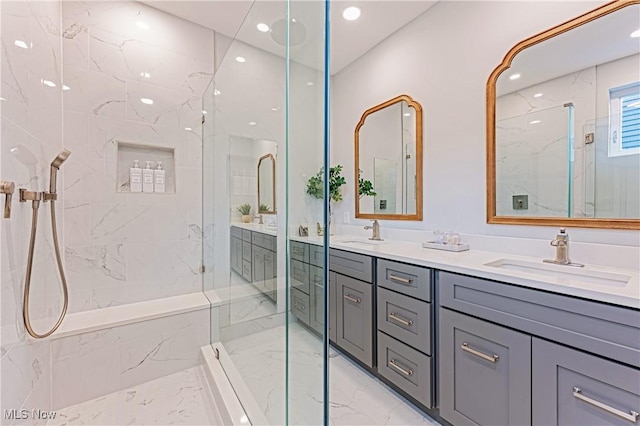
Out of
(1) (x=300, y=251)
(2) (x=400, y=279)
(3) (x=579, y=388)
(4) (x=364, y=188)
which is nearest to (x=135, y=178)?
(1) (x=300, y=251)

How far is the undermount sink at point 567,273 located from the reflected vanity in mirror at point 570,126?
0.24 metres

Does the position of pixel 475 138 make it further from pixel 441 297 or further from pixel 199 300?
pixel 199 300

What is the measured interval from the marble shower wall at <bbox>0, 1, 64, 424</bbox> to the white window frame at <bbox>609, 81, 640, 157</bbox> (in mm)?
2429

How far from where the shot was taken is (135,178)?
2.12 meters

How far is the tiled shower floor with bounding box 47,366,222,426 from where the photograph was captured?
5.01 feet

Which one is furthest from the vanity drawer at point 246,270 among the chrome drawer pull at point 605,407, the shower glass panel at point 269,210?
the chrome drawer pull at point 605,407

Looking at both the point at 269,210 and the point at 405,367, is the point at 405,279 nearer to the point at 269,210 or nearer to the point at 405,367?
the point at 405,367

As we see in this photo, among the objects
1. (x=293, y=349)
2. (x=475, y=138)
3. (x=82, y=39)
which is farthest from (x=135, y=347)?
(x=475, y=138)

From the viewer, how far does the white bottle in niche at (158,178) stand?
86.9 inches

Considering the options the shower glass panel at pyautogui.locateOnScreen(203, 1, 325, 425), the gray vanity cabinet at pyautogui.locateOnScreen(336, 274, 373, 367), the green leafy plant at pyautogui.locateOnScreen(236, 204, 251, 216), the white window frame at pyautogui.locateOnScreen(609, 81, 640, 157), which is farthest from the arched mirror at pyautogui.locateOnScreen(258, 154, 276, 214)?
the white window frame at pyautogui.locateOnScreen(609, 81, 640, 157)

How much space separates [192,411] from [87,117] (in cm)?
198

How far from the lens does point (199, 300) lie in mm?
2203

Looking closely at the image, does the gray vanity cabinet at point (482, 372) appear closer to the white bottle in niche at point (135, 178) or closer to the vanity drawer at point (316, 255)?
the vanity drawer at point (316, 255)

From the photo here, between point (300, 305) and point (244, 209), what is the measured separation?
0.99 meters
